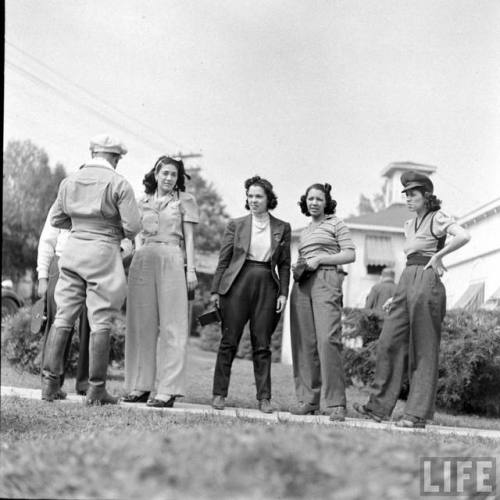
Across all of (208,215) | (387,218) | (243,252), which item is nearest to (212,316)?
(243,252)

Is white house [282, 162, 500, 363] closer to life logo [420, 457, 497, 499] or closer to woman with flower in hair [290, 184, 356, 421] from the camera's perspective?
woman with flower in hair [290, 184, 356, 421]

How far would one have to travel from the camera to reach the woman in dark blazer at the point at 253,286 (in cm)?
638

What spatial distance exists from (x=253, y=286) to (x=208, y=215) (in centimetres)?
3533

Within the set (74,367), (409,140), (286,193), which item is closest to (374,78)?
(409,140)

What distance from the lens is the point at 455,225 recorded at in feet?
18.6

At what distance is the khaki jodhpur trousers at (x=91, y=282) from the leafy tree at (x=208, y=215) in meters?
33.6

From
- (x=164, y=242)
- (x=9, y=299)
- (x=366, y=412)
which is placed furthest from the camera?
(x=9, y=299)

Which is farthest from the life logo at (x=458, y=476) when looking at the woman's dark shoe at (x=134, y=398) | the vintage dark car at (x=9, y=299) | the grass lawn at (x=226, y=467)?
the vintage dark car at (x=9, y=299)

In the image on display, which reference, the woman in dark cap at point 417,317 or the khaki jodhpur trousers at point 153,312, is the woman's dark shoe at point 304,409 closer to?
the woman in dark cap at point 417,317

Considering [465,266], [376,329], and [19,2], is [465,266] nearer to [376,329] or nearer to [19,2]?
[376,329]

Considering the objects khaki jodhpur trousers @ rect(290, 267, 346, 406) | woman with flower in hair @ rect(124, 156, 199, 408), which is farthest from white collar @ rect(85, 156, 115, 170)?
khaki jodhpur trousers @ rect(290, 267, 346, 406)

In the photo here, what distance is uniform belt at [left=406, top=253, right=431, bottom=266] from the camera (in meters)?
5.83

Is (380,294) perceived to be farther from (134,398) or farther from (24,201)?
(24,201)

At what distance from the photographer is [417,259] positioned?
5.87m
